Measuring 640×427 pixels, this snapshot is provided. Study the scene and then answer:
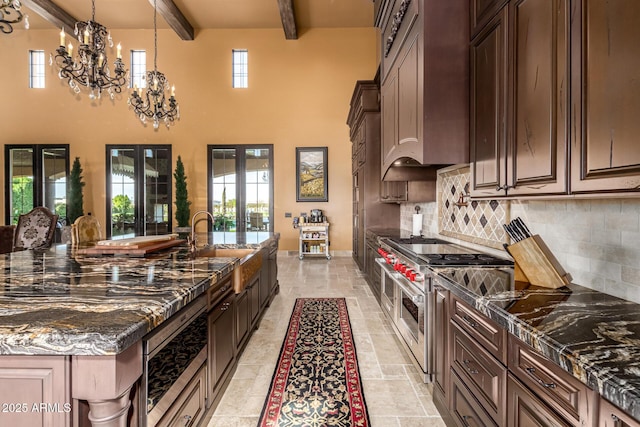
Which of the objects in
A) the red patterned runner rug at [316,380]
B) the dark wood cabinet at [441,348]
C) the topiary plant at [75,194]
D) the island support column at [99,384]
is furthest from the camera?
the topiary plant at [75,194]

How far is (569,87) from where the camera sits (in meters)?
1.17

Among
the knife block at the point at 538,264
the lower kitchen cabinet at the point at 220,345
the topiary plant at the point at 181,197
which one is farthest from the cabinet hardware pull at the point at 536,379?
the topiary plant at the point at 181,197

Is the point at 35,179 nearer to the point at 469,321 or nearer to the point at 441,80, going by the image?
the point at 441,80

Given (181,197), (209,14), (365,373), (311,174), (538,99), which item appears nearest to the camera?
(538,99)

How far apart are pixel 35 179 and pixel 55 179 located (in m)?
0.49

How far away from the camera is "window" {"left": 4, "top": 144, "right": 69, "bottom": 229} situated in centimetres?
775

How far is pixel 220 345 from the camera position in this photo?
1.95m

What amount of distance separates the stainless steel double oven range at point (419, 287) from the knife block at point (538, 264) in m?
0.44

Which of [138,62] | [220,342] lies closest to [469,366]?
[220,342]

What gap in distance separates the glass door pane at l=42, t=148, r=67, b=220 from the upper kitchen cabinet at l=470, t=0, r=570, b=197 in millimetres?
9371

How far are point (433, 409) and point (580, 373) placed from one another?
1460 mm

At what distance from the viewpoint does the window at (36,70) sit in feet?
25.5

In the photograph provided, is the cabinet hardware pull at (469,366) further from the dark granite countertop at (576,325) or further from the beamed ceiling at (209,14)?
the beamed ceiling at (209,14)

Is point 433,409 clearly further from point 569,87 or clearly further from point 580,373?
point 569,87
